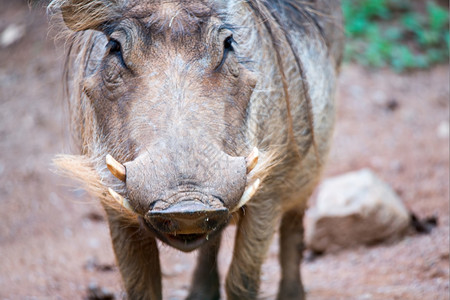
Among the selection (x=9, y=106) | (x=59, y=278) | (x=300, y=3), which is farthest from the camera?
(x=9, y=106)

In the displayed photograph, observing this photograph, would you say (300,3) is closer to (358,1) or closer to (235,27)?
(235,27)

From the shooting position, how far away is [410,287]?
13.1 ft

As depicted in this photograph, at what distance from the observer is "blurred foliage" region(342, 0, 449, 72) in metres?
8.17

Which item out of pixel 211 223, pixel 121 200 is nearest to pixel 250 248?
pixel 211 223

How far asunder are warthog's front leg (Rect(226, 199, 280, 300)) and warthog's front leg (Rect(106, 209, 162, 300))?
40cm

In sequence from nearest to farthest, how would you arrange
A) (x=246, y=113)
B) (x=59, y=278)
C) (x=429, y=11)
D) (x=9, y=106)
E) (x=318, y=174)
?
1. (x=246, y=113)
2. (x=318, y=174)
3. (x=59, y=278)
4. (x=9, y=106)
5. (x=429, y=11)

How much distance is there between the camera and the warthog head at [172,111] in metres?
2.08

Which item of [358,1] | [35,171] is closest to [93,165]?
[35,171]

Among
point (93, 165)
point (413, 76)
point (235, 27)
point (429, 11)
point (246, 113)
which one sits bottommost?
point (413, 76)

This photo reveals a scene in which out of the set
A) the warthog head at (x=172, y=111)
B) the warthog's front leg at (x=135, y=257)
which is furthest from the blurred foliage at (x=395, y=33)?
the warthog head at (x=172, y=111)

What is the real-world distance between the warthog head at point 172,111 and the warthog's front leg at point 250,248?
26.1 inches

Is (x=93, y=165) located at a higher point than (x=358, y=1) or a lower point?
higher

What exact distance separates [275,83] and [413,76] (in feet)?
17.6

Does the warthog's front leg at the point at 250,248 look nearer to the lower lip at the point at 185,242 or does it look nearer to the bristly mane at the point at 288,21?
the bristly mane at the point at 288,21
